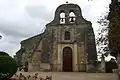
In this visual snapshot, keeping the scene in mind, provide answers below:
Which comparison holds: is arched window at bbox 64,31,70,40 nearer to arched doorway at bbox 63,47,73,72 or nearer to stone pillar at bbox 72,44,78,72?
arched doorway at bbox 63,47,73,72

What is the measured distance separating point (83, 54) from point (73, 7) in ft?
22.3

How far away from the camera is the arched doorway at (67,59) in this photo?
3275 cm

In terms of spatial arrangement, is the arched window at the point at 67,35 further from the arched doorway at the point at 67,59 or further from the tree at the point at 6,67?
the tree at the point at 6,67

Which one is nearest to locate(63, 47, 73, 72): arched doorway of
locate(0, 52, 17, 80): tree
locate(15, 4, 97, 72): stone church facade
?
locate(15, 4, 97, 72): stone church facade

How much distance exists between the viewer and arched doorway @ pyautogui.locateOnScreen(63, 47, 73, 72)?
32750 millimetres

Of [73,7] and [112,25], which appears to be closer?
[112,25]

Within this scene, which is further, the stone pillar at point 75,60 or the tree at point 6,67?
the stone pillar at point 75,60

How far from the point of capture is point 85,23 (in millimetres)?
33906

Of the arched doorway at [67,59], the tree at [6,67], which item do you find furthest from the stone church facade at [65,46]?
the tree at [6,67]

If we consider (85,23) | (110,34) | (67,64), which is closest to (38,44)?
(67,64)

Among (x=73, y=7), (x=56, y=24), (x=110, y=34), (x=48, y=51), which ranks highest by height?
(x=73, y=7)

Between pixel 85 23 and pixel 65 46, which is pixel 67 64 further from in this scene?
pixel 85 23

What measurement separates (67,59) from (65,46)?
180 centimetres

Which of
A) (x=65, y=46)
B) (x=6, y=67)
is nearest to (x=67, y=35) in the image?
(x=65, y=46)
